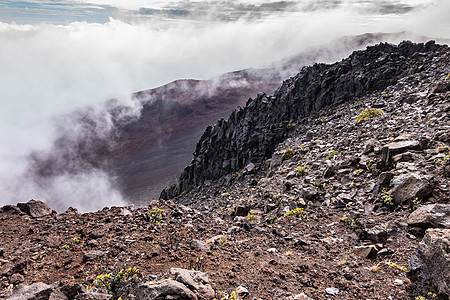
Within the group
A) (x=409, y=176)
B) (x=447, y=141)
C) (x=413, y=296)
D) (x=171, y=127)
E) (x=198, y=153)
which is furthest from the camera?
(x=171, y=127)

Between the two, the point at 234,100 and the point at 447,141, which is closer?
the point at 447,141

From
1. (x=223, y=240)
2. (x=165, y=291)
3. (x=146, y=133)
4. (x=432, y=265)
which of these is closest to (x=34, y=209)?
(x=223, y=240)

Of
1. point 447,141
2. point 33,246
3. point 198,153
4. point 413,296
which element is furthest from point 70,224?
point 198,153

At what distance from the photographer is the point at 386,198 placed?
29.2ft

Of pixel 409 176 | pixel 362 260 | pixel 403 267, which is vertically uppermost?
pixel 409 176

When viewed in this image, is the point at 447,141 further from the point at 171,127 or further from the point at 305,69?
the point at 171,127

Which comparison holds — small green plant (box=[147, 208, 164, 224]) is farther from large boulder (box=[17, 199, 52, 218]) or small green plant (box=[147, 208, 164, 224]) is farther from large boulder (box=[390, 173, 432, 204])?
large boulder (box=[390, 173, 432, 204])

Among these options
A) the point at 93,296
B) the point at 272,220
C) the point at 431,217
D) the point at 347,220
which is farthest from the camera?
the point at 272,220

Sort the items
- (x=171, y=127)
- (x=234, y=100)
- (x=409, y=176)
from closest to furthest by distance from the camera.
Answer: (x=409, y=176) < (x=171, y=127) < (x=234, y=100)

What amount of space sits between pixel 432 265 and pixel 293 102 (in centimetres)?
3476

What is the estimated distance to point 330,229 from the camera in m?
8.99

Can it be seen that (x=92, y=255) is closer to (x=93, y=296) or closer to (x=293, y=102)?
(x=93, y=296)

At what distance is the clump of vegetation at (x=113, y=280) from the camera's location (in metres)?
5.00

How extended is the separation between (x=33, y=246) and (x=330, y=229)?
9.57 meters
